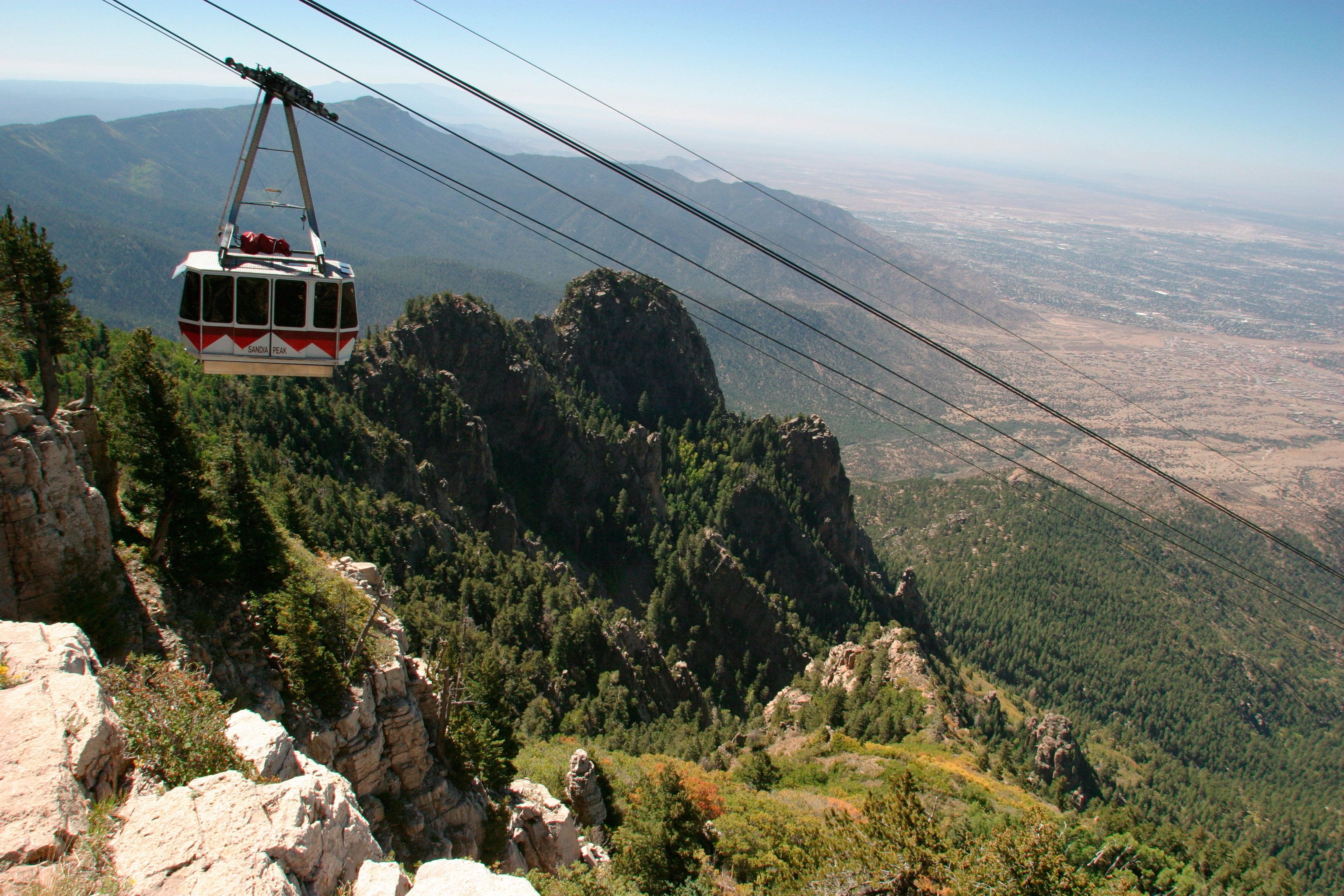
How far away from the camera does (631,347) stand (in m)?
115

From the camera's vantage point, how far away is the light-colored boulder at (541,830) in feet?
97.9

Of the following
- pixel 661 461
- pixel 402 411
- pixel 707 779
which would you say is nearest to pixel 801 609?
pixel 661 461

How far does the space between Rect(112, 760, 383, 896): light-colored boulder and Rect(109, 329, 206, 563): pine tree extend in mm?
15347

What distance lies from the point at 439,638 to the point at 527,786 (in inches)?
572

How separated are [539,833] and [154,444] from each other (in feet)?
76.0

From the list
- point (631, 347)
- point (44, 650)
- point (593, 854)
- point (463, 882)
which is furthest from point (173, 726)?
point (631, 347)

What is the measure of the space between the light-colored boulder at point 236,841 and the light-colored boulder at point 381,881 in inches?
17.0

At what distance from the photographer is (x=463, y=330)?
86.1m

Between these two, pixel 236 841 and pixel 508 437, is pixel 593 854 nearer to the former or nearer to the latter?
pixel 236 841

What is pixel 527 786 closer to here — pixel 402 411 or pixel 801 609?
pixel 402 411

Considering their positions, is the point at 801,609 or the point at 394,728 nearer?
the point at 394,728

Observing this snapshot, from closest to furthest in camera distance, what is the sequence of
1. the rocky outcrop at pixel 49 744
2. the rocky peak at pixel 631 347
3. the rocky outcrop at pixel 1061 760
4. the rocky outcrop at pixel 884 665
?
the rocky outcrop at pixel 49 744
the rocky outcrop at pixel 884 665
the rocky outcrop at pixel 1061 760
the rocky peak at pixel 631 347

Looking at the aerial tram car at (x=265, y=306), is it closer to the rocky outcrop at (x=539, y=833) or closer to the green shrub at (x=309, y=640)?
the green shrub at (x=309, y=640)

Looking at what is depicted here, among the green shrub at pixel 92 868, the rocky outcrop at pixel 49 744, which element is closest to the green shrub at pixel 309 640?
the rocky outcrop at pixel 49 744
